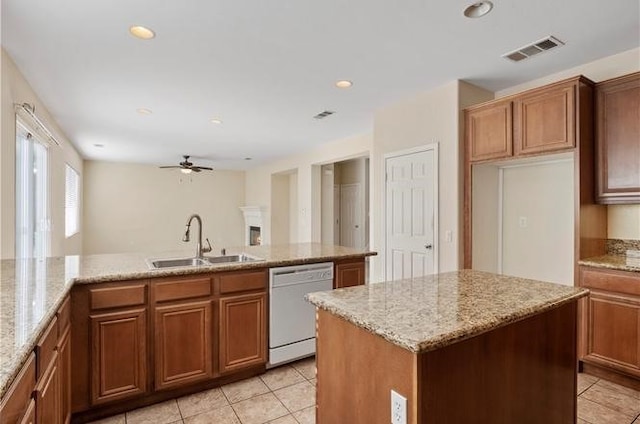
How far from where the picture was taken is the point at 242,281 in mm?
2518

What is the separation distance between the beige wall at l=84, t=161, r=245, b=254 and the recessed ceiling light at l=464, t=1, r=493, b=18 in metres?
8.71

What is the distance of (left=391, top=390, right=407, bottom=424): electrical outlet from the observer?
3.54ft

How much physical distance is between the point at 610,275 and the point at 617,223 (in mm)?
690

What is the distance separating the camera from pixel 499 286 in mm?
1701

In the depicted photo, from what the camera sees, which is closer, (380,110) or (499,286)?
(499,286)

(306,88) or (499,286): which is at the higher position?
(306,88)

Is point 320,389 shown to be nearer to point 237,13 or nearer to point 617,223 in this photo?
point 237,13

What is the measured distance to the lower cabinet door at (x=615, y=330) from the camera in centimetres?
238

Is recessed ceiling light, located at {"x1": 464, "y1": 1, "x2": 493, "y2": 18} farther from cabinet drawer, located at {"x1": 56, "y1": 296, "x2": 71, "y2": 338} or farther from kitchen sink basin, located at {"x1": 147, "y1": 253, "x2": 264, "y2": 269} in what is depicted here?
cabinet drawer, located at {"x1": 56, "y1": 296, "x2": 71, "y2": 338}

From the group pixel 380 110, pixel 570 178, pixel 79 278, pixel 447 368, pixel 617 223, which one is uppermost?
pixel 380 110

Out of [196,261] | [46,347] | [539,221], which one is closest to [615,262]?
[539,221]

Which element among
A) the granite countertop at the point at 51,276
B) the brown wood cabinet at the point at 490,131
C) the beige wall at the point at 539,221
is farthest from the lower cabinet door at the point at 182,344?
the beige wall at the point at 539,221

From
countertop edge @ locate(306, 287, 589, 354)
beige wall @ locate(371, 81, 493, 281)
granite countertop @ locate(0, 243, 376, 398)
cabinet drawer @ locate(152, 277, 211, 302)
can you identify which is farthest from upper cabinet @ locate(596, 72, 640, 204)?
cabinet drawer @ locate(152, 277, 211, 302)

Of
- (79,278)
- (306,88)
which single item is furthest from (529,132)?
(79,278)
